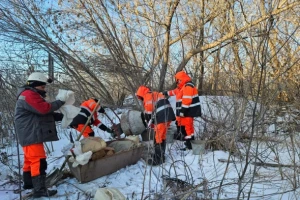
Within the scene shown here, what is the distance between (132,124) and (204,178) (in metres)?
3.60

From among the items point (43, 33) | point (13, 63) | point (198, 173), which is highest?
point (43, 33)

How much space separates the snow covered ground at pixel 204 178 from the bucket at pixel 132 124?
1080mm

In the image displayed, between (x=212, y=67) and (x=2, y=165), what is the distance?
23.9 ft

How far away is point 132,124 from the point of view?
23.1 feet

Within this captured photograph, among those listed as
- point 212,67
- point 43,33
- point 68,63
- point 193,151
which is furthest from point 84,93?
point 193,151

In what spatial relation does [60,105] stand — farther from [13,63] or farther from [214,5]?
[214,5]

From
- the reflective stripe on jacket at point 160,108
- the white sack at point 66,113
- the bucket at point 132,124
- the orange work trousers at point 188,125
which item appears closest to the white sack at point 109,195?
the white sack at point 66,113

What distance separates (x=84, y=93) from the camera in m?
10.1

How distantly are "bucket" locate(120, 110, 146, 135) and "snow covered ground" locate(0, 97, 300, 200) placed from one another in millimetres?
1080

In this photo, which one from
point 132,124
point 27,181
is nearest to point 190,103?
point 132,124

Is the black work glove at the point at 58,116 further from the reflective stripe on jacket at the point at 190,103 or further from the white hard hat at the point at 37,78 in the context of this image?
the reflective stripe on jacket at the point at 190,103

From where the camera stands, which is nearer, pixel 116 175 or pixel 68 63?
pixel 116 175

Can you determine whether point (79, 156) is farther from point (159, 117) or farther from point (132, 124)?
point (132, 124)

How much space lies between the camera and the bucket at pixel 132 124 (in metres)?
7.02
